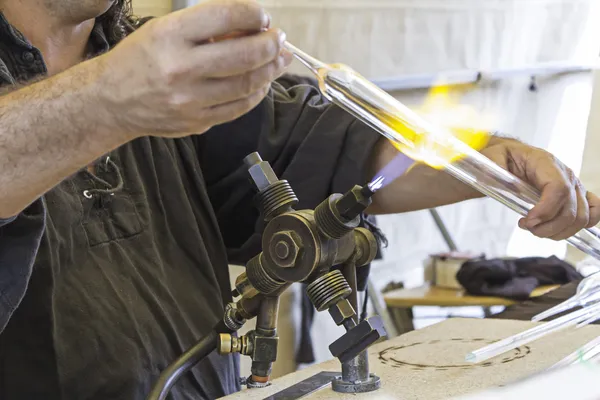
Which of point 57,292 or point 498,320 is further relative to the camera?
point 498,320

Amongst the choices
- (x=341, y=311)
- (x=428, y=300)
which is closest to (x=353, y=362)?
(x=341, y=311)

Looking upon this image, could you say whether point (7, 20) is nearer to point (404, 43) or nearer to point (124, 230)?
point (124, 230)

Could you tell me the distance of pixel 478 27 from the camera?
9.15 feet

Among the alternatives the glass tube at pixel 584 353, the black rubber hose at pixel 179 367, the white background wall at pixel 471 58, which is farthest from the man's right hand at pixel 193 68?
the white background wall at pixel 471 58

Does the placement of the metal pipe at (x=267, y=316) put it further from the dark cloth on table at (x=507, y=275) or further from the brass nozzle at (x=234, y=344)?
the dark cloth on table at (x=507, y=275)

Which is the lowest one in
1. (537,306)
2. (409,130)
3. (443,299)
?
(443,299)

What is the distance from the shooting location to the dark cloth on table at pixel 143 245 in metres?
0.87

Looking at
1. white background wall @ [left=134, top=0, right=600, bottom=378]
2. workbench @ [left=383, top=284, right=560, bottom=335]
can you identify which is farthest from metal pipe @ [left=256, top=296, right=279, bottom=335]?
workbench @ [left=383, top=284, right=560, bottom=335]

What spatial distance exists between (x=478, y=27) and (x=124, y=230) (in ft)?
6.79

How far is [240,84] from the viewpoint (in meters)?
0.56

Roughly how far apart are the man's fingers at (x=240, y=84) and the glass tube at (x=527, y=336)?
0.34m

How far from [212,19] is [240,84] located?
6cm

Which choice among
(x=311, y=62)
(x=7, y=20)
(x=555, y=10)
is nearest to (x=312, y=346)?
(x=7, y=20)

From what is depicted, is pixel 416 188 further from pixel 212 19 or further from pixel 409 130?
pixel 212 19
